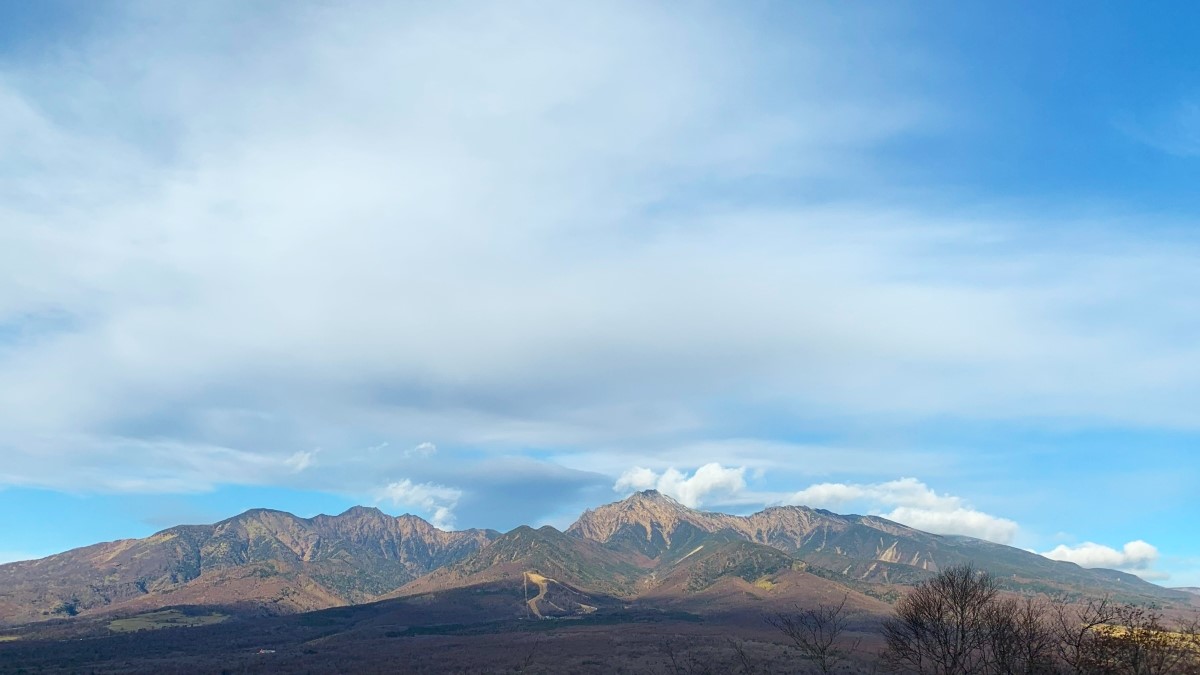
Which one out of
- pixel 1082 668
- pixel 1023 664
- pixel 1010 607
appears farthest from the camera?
pixel 1010 607

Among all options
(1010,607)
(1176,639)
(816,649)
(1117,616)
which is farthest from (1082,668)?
(816,649)

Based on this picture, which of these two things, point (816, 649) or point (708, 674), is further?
point (708, 674)

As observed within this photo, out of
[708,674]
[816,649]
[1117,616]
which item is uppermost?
[1117,616]

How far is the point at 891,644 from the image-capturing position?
89750 mm

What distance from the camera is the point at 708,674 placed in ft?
643

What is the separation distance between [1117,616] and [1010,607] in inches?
736

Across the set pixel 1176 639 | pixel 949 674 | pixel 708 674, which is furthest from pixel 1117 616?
pixel 708 674

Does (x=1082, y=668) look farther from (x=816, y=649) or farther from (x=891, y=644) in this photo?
(x=816, y=649)

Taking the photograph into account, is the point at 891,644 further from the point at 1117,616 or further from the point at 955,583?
the point at 1117,616

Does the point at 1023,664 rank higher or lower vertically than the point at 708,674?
higher

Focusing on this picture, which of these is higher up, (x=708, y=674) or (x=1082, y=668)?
(x=1082, y=668)

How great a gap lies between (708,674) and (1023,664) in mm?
120588

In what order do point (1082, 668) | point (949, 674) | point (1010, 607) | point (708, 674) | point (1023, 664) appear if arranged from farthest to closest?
point (708, 674) < point (1010, 607) < point (1023, 664) < point (949, 674) < point (1082, 668)

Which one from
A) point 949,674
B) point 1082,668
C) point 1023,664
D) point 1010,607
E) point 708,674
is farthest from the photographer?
point 708,674
